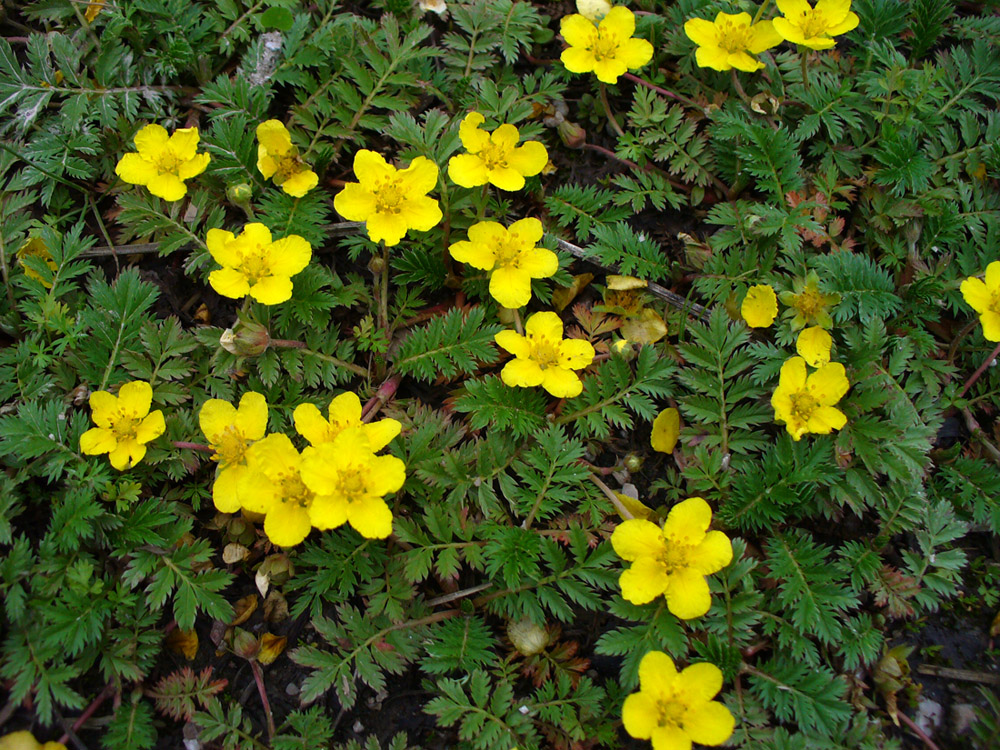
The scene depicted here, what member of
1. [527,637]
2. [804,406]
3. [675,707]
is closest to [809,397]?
[804,406]

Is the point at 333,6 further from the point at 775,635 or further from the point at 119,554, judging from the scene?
the point at 775,635

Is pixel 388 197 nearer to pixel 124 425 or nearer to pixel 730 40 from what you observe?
pixel 124 425

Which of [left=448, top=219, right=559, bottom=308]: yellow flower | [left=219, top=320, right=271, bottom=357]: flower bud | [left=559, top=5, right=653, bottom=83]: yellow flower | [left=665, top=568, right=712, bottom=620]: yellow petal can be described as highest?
[left=559, top=5, right=653, bottom=83]: yellow flower

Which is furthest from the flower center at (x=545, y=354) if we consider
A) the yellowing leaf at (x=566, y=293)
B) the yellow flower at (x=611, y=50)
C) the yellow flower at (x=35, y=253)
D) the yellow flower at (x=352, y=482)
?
the yellow flower at (x=35, y=253)

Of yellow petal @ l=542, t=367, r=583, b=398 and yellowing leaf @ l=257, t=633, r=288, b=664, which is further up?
yellow petal @ l=542, t=367, r=583, b=398

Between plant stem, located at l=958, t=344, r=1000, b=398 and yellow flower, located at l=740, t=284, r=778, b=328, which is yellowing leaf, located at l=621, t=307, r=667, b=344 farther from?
plant stem, located at l=958, t=344, r=1000, b=398

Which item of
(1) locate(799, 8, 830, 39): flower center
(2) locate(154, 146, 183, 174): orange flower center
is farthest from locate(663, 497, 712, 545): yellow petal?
(2) locate(154, 146, 183, 174): orange flower center

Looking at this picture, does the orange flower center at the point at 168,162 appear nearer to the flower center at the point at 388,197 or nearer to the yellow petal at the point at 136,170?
the yellow petal at the point at 136,170
